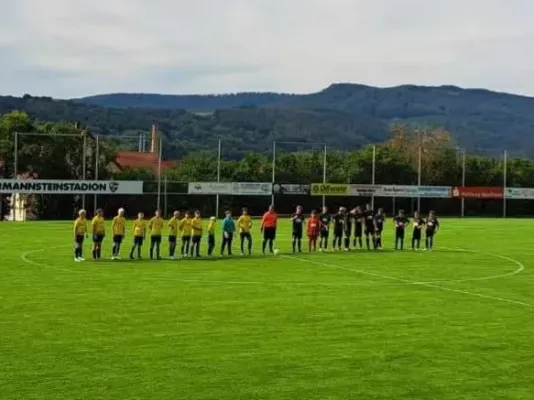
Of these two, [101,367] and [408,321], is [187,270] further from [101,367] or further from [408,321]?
[101,367]

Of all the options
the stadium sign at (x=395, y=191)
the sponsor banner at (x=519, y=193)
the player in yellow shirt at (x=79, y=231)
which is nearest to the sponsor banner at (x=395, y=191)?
the stadium sign at (x=395, y=191)

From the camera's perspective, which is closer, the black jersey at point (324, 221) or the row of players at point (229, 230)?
the row of players at point (229, 230)

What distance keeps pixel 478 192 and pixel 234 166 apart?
75.7 feet

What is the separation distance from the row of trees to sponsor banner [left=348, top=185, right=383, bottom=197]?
14.2 ft

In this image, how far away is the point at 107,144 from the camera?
7631 cm

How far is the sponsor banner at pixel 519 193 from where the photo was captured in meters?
80.2

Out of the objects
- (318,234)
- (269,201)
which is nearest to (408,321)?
(318,234)

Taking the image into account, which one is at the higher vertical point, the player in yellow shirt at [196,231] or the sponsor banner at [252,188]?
the sponsor banner at [252,188]

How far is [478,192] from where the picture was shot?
Result: 79688 mm

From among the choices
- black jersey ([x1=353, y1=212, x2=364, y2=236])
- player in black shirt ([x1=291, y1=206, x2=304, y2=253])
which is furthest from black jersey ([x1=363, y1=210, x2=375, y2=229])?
player in black shirt ([x1=291, y1=206, x2=304, y2=253])

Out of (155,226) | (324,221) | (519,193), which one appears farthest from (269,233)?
(519,193)

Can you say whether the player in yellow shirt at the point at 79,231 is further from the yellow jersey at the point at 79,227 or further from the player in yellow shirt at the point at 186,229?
the player in yellow shirt at the point at 186,229

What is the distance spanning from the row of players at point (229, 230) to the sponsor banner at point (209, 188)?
1168 inches

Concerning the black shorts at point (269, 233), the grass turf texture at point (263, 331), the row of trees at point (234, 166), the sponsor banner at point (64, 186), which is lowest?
the grass turf texture at point (263, 331)
